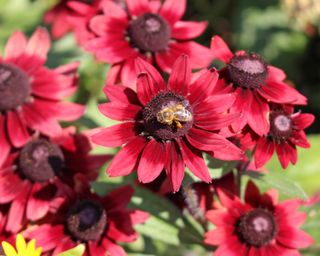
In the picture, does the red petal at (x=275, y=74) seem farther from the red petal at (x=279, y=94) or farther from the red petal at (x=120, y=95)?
the red petal at (x=120, y=95)

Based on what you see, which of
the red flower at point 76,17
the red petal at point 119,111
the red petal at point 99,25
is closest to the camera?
the red petal at point 119,111

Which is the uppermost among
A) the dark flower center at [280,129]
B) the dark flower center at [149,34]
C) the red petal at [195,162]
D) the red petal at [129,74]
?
the red petal at [195,162]

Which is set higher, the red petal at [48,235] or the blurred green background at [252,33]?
the red petal at [48,235]

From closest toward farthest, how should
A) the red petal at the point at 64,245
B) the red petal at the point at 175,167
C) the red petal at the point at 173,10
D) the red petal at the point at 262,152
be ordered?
the red petal at the point at 175,167, the red petal at the point at 262,152, the red petal at the point at 64,245, the red petal at the point at 173,10

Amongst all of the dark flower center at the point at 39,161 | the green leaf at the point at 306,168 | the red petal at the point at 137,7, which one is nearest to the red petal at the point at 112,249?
the dark flower center at the point at 39,161

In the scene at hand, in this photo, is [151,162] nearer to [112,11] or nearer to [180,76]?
[180,76]

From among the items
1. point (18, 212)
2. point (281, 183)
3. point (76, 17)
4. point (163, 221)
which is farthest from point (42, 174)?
point (76, 17)

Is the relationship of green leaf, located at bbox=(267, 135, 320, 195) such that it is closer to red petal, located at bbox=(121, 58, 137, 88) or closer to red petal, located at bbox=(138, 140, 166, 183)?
red petal, located at bbox=(121, 58, 137, 88)
